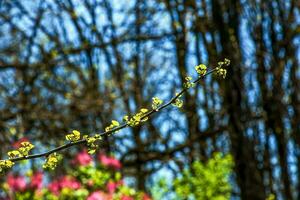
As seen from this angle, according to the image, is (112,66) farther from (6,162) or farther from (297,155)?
(6,162)

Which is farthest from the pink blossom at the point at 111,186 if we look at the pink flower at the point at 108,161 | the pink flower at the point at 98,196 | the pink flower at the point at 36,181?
the pink flower at the point at 36,181

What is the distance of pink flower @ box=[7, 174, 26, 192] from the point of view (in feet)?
18.4

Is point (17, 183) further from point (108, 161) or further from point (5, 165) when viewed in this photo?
point (5, 165)

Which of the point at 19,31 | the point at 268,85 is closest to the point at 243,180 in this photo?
the point at 268,85

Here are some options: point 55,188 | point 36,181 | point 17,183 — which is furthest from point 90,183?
point 17,183

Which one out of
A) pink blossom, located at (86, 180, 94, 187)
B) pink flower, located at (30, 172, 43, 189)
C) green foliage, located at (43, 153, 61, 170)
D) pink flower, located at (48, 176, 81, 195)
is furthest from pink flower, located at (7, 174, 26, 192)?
green foliage, located at (43, 153, 61, 170)

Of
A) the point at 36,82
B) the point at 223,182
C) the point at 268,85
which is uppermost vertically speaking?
the point at 36,82

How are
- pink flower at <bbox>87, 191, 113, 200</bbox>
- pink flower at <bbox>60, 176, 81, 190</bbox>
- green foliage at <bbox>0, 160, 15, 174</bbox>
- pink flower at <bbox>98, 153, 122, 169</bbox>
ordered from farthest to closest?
1. pink flower at <bbox>98, 153, 122, 169</bbox>
2. pink flower at <bbox>60, 176, 81, 190</bbox>
3. pink flower at <bbox>87, 191, 113, 200</bbox>
4. green foliage at <bbox>0, 160, 15, 174</bbox>

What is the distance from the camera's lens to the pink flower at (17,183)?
560cm

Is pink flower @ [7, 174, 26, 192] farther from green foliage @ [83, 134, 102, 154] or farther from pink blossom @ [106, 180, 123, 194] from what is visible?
green foliage @ [83, 134, 102, 154]

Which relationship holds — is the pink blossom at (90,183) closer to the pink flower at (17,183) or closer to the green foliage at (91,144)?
the pink flower at (17,183)

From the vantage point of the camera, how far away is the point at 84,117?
23.9 feet

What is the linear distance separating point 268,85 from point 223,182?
1.17 meters

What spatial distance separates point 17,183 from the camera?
562 centimetres
